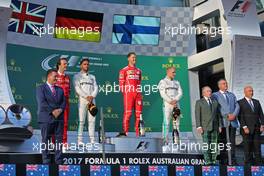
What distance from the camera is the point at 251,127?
1061 centimetres

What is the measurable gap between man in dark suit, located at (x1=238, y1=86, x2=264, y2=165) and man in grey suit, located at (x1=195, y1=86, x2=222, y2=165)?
18.7 inches

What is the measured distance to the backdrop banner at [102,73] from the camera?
1409cm

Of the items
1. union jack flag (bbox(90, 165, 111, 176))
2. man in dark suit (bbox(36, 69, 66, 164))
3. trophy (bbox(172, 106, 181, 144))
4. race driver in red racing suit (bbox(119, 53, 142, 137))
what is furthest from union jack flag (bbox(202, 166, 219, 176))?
man in dark suit (bbox(36, 69, 66, 164))

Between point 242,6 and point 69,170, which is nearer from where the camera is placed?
point 69,170

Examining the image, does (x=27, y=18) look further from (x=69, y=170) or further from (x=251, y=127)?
(x=251, y=127)

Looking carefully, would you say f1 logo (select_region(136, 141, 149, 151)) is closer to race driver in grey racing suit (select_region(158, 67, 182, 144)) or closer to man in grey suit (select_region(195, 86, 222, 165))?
race driver in grey racing suit (select_region(158, 67, 182, 144))

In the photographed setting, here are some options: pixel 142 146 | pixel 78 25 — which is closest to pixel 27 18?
pixel 78 25

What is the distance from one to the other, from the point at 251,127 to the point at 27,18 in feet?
20.0

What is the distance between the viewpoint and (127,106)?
11539mm

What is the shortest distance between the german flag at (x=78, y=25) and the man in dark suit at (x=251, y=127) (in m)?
5.44

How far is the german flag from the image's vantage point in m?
14.8

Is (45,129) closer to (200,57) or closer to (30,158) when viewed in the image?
(30,158)

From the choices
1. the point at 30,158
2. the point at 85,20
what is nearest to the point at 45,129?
the point at 30,158

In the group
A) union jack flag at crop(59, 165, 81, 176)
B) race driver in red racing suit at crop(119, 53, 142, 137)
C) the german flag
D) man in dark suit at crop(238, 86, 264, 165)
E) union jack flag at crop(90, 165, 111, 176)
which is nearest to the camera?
union jack flag at crop(59, 165, 81, 176)
